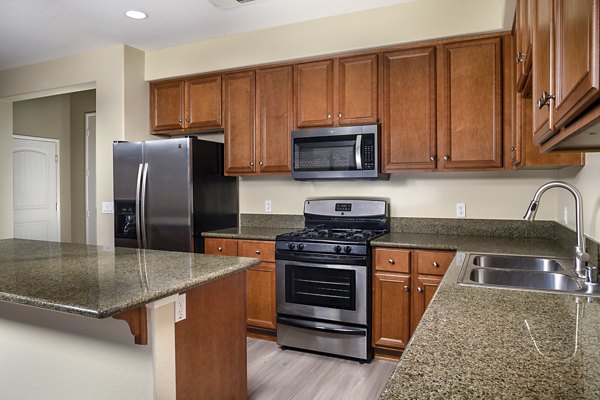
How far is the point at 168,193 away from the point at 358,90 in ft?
5.78

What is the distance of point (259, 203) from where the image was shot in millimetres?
3982

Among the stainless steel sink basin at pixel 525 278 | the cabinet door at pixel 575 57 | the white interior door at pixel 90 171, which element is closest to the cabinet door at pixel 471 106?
the stainless steel sink basin at pixel 525 278

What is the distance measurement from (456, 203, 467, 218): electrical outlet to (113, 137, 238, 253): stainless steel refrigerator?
6.59ft

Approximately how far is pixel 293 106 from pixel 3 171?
11.8 feet

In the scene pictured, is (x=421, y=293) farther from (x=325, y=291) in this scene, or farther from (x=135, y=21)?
(x=135, y=21)

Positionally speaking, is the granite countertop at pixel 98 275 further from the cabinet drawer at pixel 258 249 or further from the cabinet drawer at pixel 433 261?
the cabinet drawer at pixel 433 261

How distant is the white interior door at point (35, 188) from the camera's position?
17.4 ft

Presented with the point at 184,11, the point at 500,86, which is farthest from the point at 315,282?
the point at 184,11

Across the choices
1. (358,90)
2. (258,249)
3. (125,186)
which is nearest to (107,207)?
(125,186)

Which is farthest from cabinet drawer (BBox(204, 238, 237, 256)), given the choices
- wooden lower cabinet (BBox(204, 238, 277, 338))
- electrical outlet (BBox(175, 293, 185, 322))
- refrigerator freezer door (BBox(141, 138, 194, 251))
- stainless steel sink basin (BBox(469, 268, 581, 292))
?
stainless steel sink basin (BBox(469, 268, 581, 292))

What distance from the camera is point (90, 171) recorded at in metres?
5.69

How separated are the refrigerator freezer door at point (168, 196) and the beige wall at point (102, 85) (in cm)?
58

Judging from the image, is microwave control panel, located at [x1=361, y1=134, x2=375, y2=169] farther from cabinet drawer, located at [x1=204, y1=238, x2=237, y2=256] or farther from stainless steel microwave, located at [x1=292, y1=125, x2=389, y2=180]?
cabinet drawer, located at [x1=204, y1=238, x2=237, y2=256]

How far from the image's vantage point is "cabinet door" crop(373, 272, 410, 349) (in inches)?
113
